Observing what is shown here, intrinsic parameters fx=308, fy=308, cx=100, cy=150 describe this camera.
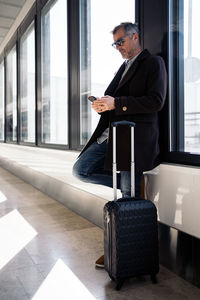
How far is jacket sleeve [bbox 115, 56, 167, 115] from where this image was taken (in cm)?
173

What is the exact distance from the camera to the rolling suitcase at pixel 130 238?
1.66 meters

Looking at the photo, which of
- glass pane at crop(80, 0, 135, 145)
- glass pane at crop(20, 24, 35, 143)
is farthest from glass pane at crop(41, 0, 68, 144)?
glass pane at crop(20, 24, 35, 143)

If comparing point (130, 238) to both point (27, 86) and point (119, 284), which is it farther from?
point (27, 86)

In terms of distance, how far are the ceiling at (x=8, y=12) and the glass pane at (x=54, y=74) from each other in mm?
1463

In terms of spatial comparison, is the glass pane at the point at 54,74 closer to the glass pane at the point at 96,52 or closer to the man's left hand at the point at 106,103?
the glass pane at the point at 96,52

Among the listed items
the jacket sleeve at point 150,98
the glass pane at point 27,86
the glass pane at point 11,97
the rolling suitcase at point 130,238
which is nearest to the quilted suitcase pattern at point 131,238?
the rolling suitcase at point 130,238

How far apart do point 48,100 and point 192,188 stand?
3659mm

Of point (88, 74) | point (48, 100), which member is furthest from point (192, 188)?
point (48, 100)

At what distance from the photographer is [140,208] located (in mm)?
1693

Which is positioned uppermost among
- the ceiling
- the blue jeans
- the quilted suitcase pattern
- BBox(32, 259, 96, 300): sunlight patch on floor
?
the ceiling

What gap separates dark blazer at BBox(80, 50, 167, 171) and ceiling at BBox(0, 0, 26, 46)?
5104mm

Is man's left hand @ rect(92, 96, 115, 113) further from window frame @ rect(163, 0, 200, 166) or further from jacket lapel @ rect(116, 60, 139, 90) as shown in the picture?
window frame @ rect(163, 0, 200, 166)

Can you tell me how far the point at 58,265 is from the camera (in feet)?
6.61

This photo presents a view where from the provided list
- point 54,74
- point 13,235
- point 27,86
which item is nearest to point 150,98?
point 13,235
